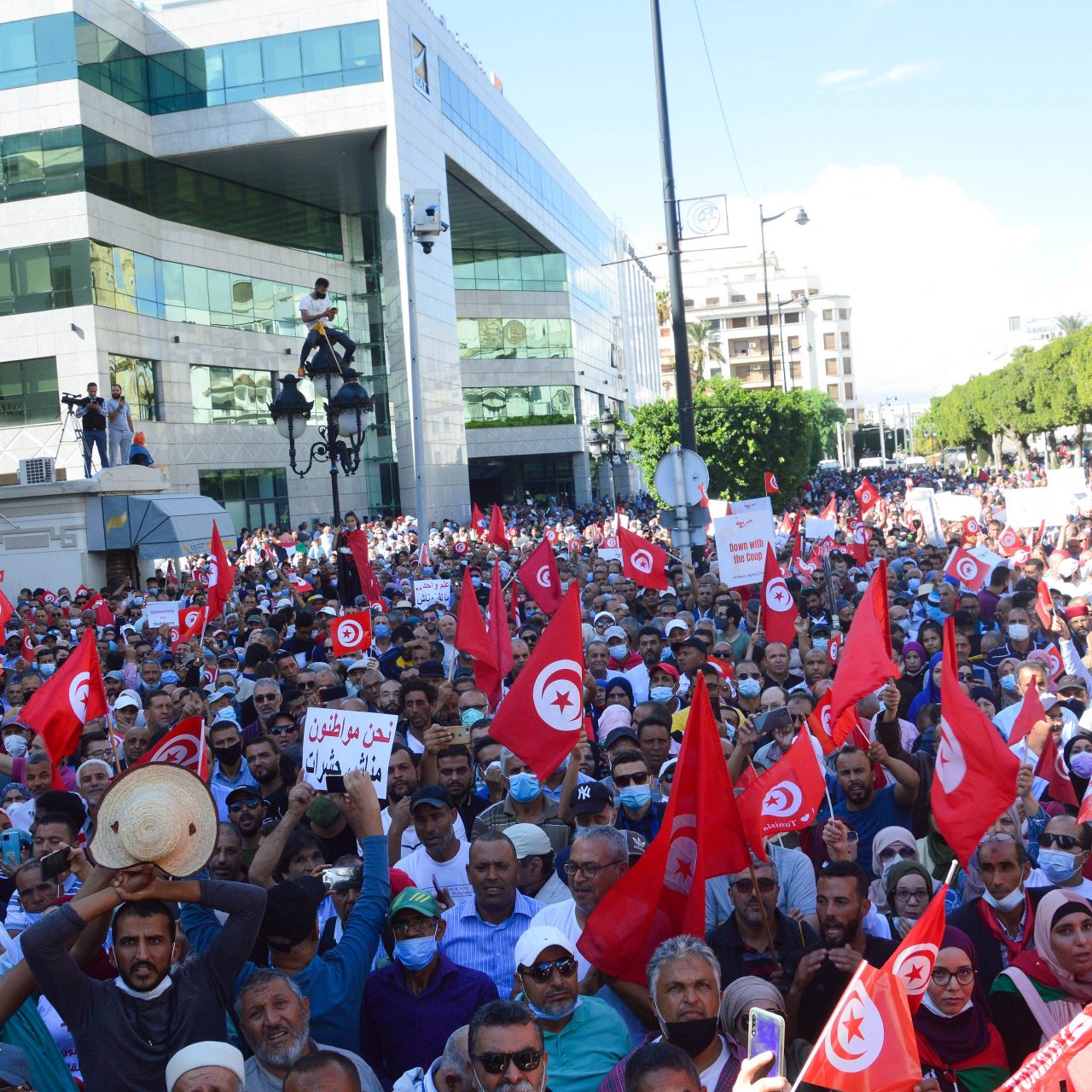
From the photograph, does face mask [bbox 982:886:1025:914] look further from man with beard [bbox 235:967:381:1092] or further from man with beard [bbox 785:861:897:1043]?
man with beard [bbox 235:967:381:1092]

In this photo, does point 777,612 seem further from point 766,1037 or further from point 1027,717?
point 766,1037

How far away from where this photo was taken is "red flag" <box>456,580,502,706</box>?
10.1m

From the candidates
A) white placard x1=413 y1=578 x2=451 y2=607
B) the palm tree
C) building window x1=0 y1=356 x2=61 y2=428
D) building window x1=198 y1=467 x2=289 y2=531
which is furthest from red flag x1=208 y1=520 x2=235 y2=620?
the palm tree

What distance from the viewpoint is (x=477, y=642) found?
398 inches

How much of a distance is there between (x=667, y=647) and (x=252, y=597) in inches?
308

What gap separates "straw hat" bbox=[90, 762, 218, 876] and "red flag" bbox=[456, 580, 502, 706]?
5991mm

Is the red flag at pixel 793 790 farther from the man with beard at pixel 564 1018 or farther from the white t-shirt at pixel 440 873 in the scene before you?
the man with beard at pixel 564 1018

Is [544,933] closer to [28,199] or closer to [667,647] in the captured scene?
[667,647]

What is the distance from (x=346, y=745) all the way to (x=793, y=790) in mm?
2080

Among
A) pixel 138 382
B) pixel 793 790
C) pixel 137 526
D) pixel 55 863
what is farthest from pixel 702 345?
pixel 55 863

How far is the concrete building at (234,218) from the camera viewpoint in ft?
118

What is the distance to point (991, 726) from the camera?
6031mm

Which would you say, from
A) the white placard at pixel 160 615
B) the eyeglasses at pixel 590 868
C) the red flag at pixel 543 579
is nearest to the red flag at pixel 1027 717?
the eyeglasses at pixel 590 868

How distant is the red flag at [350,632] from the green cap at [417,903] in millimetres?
7499
